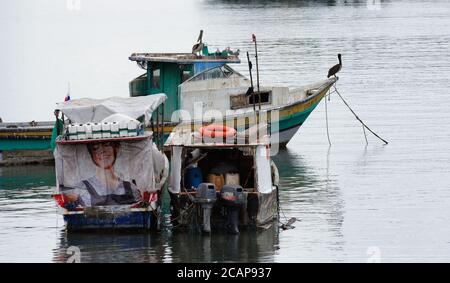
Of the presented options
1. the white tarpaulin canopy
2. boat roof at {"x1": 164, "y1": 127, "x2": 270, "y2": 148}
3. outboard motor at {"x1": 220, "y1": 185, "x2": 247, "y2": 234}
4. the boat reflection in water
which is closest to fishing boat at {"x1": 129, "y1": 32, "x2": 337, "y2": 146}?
the white tarpaulin canopy

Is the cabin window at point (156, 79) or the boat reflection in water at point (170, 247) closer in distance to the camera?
the boat reflection in water at point (170, 247)

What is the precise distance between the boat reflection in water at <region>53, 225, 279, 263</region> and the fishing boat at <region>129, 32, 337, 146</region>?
844cm

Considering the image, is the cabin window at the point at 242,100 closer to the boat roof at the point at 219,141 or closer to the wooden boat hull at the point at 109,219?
the boat roof at the point at 219,141

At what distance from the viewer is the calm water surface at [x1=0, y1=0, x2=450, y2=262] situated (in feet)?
76.9

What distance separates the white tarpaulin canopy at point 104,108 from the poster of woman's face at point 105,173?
1.32m

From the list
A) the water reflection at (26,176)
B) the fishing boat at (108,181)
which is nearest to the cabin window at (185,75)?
the water reflection at (26,176)

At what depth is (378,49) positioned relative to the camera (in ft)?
232

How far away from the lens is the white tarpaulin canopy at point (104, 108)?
25103 millimetres

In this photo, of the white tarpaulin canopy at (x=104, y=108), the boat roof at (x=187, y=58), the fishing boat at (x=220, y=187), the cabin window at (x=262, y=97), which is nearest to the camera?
the fishing boat at (x=220, y=187)

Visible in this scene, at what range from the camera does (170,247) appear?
23.5 metres

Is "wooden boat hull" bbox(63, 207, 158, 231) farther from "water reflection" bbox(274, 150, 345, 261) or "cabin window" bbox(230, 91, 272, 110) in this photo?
"cabin window" bbox(230, 91, 272, 110)

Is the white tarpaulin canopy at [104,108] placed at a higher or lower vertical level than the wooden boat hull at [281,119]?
higher

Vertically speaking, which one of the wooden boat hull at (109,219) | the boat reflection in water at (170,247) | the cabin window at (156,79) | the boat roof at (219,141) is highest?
the cabin window at (156,79)
